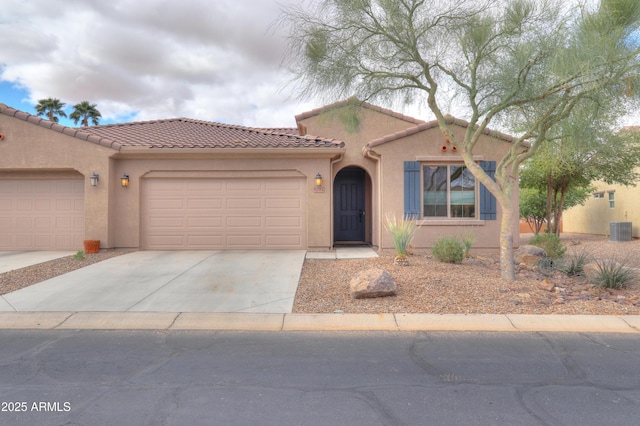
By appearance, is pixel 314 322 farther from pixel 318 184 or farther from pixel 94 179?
pixel 94 179

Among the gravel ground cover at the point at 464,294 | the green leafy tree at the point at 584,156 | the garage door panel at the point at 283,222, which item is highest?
the green leafy tree at the point at 584,156

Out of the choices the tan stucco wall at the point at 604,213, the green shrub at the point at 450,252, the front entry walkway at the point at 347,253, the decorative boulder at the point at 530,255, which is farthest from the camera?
the tan stucco wall at the point at 604,213

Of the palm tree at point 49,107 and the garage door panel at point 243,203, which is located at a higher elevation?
the palm tree at point 49,107

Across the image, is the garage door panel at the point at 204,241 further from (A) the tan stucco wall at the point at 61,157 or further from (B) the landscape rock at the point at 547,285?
(B) the landscape rock at the point at 547,285

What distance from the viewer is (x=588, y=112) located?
7.18m

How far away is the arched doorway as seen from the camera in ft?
45.9

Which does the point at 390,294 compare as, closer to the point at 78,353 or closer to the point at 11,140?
the point at 78,353

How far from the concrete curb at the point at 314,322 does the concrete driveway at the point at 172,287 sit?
0.97 feet

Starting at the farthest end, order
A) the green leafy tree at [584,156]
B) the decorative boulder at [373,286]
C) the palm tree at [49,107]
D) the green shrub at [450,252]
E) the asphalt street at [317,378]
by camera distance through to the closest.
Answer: the palm tree at [49,107], the green shrub at [450,252], the green leafy tree at [584,156], the decorative boulder at [373,286], the asphalt street at [317,378]

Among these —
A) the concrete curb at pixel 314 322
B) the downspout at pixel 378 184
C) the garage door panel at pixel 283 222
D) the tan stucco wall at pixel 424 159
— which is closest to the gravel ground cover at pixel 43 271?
the concrete curb at pixel 314 322

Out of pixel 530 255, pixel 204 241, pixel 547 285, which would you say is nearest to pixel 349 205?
pixel 204 241

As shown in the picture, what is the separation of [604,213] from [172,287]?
74.3ft

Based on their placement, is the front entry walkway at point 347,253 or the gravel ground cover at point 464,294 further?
the front entry walkway at point 347,253

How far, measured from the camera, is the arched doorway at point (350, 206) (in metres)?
14.0
